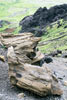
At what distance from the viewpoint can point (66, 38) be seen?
90938 mm

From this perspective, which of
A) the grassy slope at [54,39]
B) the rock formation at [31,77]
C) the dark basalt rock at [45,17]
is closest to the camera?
the rock formation at [31,77]

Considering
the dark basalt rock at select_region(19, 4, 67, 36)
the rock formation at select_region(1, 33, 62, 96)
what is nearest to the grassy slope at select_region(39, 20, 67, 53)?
the dark basalt rock at select_region(19, 4, 67, 36)

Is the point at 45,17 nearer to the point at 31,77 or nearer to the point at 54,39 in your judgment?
the point at 54,39

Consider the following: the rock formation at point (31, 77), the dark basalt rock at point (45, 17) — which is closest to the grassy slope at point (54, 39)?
the dark basalt rock at point (45, 17)

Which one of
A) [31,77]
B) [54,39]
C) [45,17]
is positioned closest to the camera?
[31,77]

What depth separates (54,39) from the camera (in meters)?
97.7

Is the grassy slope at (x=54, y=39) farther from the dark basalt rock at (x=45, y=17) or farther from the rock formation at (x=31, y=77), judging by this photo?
the rock formation at (x=31, y=77)

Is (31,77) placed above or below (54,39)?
above

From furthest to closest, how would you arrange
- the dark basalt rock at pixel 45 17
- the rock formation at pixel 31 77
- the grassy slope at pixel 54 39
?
the dark basalt rock at pixel 45 17, the grassy slope at pixel 54 39, the rock formation at pixel 31 77

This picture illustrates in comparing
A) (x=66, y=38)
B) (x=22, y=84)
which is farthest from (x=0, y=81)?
(x=66, y=38)

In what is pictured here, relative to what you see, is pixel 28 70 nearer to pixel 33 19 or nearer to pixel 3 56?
pixel 3 56

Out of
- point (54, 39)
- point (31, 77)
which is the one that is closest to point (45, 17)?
point (54, 39)

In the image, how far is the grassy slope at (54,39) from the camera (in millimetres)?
82750

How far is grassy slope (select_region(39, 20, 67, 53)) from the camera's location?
Answer: 271ft
